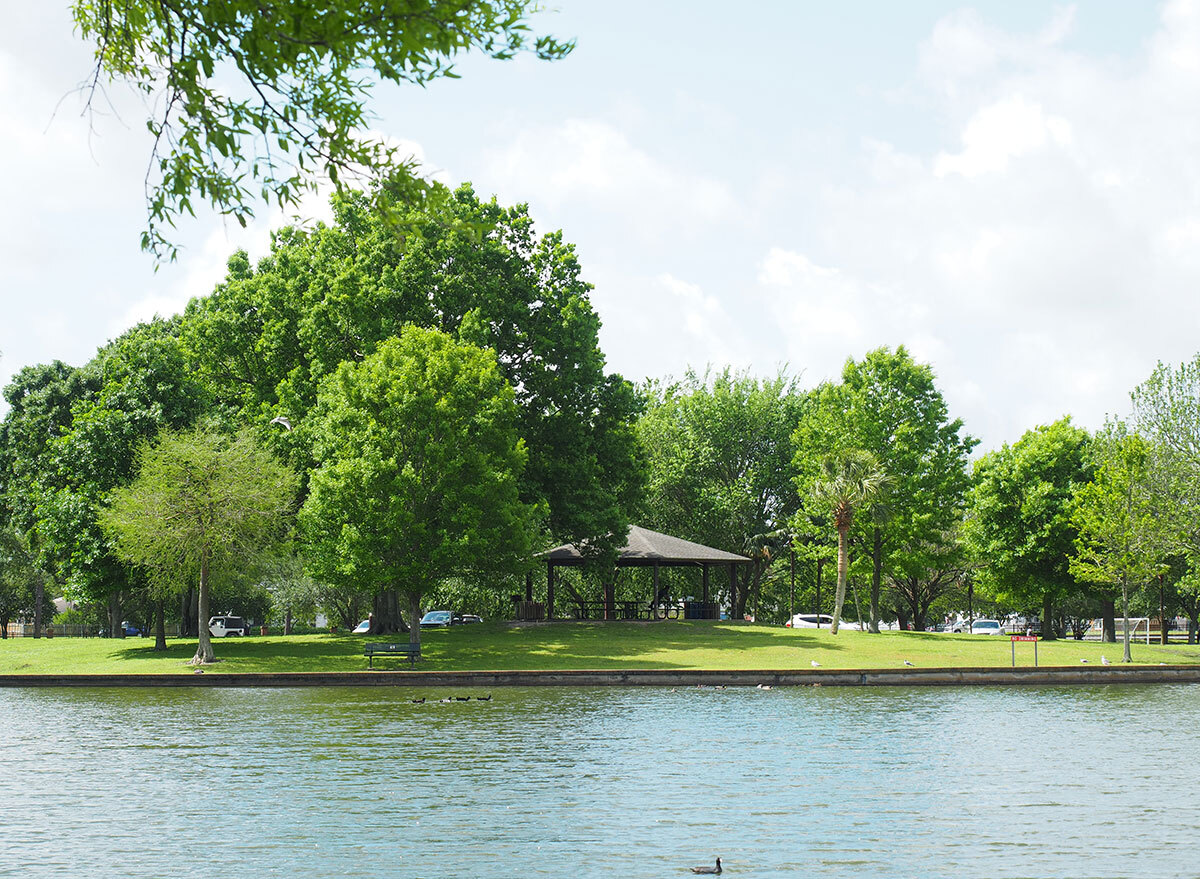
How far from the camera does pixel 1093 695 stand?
34.0 m

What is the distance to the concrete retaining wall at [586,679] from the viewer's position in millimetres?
36375

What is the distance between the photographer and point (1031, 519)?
63625mm

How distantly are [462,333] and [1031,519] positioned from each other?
3528 cm

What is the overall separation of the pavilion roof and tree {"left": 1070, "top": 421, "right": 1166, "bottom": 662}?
16.9 meters

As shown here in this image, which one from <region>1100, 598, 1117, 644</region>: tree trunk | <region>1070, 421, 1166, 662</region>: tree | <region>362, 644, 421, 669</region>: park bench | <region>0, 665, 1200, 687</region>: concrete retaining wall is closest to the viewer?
<region>0, 665, 1200, 687</region>: concrete retaining wall

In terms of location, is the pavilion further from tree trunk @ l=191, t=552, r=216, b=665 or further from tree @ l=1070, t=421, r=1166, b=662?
tree @ l=1070, t=421, r=1166, b=662

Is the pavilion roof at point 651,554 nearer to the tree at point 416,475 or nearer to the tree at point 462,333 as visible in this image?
the tree at point 462,333

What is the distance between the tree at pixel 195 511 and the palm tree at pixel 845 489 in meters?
26.7

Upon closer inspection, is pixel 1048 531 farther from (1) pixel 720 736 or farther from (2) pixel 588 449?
(1) pixel 720 736

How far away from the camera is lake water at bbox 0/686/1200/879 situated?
13305mm

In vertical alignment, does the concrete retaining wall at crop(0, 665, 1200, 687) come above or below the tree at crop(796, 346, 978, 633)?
below

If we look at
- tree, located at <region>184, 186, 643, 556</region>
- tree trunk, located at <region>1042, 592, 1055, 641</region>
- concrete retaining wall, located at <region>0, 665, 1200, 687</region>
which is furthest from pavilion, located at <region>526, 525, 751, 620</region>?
tree trunk, located at <region>1042, 592, 1055, 641</region>

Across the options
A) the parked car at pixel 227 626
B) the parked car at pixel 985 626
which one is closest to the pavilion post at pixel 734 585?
the parked car at pixel 985 626

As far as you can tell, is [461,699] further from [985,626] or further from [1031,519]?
[985,626]
